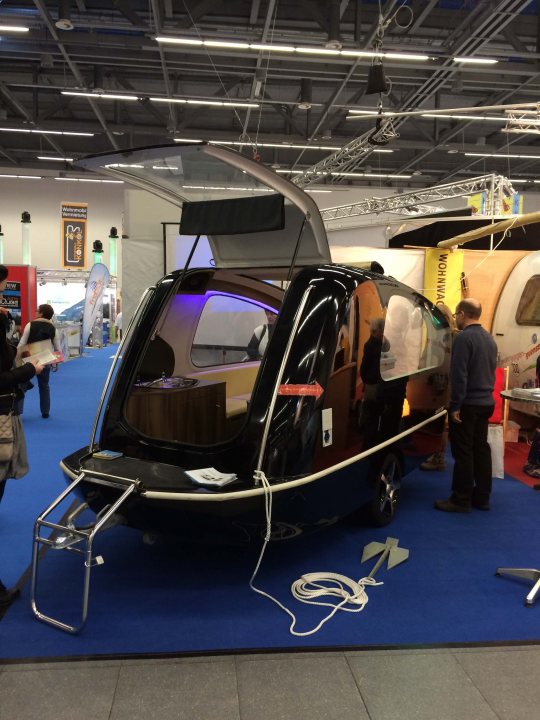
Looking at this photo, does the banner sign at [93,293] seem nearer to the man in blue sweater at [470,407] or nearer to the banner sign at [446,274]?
the banner sign at [446,274]

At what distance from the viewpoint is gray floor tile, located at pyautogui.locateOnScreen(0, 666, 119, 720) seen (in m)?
2.14

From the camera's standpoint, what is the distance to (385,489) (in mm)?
3988

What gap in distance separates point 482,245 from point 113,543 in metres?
8.92

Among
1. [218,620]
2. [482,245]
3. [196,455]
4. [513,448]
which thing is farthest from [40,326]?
[482,245]

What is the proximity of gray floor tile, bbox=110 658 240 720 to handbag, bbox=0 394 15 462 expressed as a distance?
47.8 inches

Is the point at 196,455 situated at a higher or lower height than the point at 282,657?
higher

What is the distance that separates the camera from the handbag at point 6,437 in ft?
9.62

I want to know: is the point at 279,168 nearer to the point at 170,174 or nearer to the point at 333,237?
the point at 333,237

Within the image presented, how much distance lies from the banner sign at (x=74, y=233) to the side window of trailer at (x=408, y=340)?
730 inches

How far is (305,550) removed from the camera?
3.57m

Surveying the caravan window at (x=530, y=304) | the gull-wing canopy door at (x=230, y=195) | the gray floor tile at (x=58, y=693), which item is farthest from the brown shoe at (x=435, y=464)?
the gray floor tile at (x=58, y=693)

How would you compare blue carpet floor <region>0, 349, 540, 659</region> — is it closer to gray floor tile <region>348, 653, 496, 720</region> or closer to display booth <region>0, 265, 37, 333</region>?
gray floor tile <region>348, 653, 496, 720</region>

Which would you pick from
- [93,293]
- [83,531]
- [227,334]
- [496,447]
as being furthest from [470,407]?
[93,293]

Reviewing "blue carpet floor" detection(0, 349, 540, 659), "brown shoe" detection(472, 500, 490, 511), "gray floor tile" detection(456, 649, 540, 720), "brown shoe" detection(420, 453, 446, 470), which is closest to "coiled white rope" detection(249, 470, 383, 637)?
"blue carpet floor" detection(0, 349, 540, 659)
